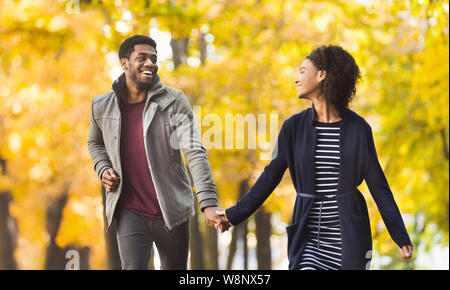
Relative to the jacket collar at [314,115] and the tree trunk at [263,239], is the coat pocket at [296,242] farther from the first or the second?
the tree trunk at [263,239]

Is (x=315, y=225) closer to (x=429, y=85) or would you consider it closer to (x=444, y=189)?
(x=429, y=85)

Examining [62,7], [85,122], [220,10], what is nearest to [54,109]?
[85,122]

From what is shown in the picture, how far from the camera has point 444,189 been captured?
13.4 meters

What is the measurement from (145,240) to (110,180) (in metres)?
0.50

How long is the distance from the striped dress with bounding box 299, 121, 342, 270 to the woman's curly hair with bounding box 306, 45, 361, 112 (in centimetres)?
23

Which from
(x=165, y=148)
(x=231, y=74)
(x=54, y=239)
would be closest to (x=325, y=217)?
(x=165, y=148)

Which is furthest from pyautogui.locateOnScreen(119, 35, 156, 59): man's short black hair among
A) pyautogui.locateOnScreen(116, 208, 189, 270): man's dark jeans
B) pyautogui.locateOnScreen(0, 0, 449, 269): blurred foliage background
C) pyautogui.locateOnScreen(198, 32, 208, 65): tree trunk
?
pyautogui.locateOnScreen(198, 32, 208, 65): tree trunk

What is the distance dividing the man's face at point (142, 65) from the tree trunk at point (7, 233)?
Result: 13180 millimetres

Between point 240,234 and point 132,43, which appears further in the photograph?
point 240,234

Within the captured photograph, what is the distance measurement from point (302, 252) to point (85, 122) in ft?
25.5

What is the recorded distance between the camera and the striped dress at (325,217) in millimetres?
4203

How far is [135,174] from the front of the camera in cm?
471

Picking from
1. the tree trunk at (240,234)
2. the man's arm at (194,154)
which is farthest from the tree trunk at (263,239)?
the man's arm at (194,154)

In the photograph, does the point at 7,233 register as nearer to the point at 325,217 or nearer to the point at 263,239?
the point at 263,239
